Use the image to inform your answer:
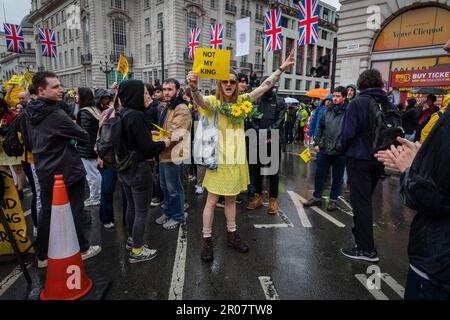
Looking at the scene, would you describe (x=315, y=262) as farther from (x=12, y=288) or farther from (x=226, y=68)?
(x=12, y=288)

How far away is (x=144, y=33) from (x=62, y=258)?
46.0 m

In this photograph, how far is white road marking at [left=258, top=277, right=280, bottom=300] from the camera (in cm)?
277

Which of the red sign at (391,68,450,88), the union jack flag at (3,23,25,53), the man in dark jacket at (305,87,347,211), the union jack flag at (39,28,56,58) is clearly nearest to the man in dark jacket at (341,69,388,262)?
the man in dark jacket at (305,87,347,211)

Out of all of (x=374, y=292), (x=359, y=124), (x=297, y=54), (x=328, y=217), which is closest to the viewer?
(x=374, y=292)

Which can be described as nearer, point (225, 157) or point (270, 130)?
point (225, 157)

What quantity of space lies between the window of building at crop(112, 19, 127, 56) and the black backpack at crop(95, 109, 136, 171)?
4437 cm

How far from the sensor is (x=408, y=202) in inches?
59.0

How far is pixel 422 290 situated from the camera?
152cm

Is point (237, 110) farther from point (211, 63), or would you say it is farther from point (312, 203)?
point (312, 203)

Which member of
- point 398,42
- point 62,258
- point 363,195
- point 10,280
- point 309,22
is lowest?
point 10,280

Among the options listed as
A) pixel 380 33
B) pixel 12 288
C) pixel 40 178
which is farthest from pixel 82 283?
pixel 380 33

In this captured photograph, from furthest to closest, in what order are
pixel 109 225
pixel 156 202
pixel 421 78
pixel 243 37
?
pixel 243 37 < pixel 421 78 < pixel 156 202 < pixel 109 225

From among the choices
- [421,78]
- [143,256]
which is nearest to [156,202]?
[143,256]
